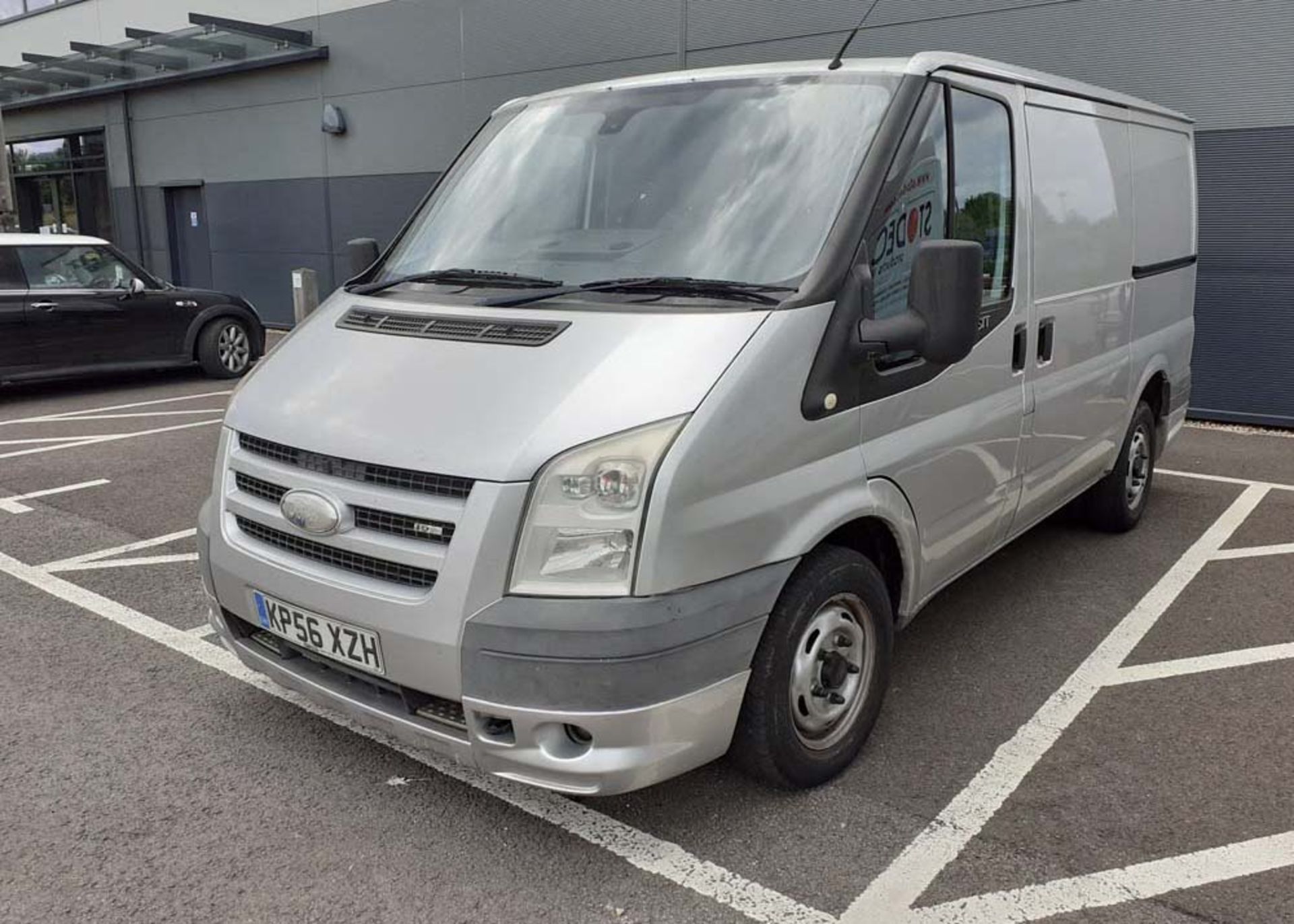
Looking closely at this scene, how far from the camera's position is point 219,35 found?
15977 mm

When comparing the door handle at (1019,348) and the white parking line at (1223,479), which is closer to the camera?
the door handle at (1019,348)

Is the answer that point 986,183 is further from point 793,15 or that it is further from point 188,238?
point 188,238

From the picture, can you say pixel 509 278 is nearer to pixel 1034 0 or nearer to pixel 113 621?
pixel 113 621

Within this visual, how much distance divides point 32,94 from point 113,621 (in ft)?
65.3

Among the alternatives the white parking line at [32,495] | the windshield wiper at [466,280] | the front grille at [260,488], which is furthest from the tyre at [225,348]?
the front grille at [260,488]

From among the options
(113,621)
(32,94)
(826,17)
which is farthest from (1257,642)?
(32,94)

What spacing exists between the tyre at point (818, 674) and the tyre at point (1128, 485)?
2.69 meters

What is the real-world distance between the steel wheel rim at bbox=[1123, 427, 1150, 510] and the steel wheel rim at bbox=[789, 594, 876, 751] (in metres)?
2.96

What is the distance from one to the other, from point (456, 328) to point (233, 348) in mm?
9506

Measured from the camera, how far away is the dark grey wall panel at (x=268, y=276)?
15094 millimetres

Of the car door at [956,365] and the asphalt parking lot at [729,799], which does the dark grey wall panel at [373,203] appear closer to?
the asphalt parking lot at [729,799]

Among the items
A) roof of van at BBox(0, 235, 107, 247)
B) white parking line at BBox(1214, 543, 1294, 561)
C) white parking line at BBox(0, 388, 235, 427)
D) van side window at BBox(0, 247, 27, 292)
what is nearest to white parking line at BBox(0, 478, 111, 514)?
white parking line at BBox(0, 388, 235, 427)

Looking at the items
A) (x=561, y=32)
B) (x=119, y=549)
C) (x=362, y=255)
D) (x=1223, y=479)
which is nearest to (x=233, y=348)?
(x=561, y=32)

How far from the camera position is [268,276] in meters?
16.0
